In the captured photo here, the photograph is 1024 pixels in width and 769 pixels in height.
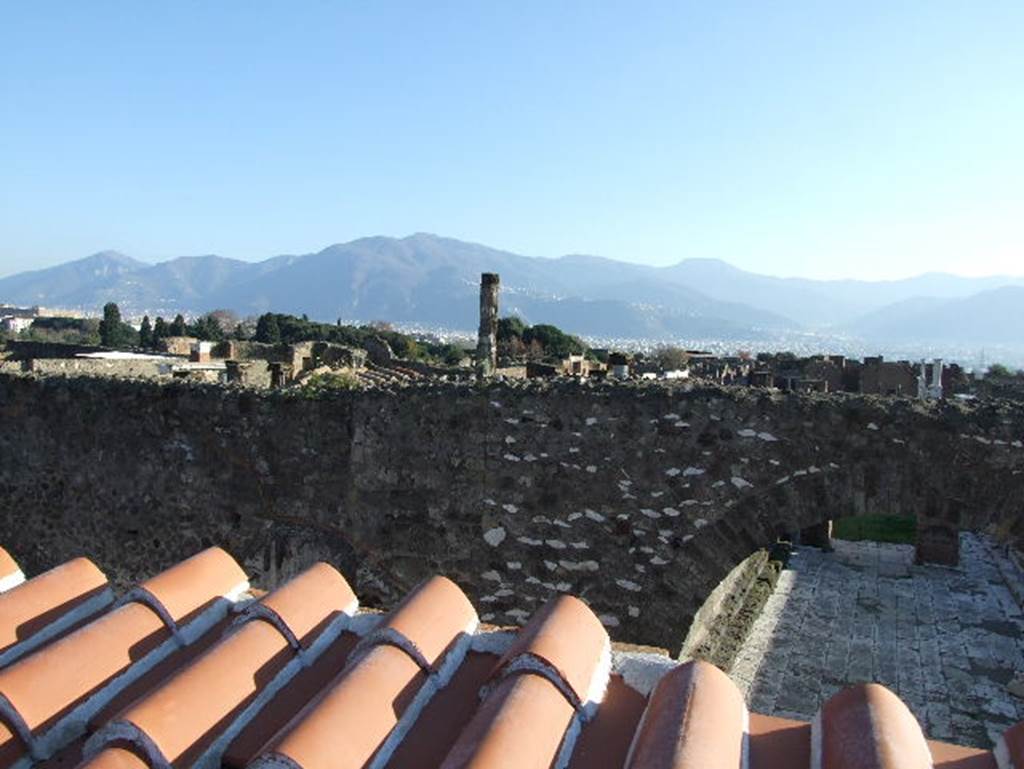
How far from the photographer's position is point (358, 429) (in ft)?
28.0

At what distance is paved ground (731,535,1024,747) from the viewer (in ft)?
26.9

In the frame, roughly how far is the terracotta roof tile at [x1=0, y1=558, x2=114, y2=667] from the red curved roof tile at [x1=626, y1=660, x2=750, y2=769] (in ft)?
6.56

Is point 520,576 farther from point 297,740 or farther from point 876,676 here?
point 297,740

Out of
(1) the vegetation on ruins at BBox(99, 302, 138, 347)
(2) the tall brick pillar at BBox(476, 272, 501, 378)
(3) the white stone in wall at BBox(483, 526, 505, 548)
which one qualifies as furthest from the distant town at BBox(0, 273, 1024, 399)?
(3) the white stone in wall at BBox(483, 526, 505, 548)

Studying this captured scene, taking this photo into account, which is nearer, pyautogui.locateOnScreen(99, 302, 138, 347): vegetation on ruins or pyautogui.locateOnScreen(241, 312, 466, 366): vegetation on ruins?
pyautogui.locateOnScreen(241, 312, 466, 366): vegetation on ruins

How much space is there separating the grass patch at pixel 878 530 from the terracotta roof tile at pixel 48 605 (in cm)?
1428

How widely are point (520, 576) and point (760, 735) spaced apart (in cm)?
599

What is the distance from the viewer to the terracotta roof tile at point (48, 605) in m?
2.80

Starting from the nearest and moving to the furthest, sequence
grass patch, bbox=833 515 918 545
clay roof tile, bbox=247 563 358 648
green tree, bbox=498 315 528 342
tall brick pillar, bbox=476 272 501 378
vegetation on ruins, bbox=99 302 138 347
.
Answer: clay roof tile, bbox=247 563 358 648 → grass patch, bbox=833 515 918 545 → tall brick pillar, bbox=476 272 501 378 → green tree, bbox=498 315 528 342 → vegetation on ruins, bbox=99 302 138 347

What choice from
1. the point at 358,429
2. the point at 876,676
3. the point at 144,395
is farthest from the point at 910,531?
the point at 144,395

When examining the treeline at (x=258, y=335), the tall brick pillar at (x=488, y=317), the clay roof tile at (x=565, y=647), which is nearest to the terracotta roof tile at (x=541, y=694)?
the clay roof tile at (x=565, y=647)

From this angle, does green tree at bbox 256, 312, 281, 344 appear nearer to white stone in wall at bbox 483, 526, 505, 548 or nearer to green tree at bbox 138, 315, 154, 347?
green tree at bbox 138, 315, 154, 347

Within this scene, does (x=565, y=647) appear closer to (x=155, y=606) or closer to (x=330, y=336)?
(x=155, y=606)

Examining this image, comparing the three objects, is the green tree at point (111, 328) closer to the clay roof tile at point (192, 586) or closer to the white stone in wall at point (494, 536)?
the white stone in wall at point (494, 536)
